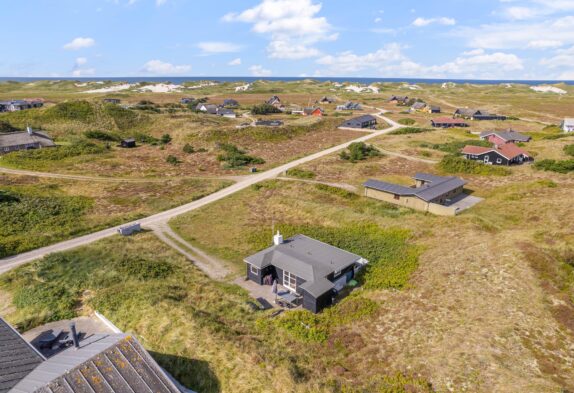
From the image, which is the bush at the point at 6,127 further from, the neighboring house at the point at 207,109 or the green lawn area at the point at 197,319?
the green lawn area at the point at 197,319

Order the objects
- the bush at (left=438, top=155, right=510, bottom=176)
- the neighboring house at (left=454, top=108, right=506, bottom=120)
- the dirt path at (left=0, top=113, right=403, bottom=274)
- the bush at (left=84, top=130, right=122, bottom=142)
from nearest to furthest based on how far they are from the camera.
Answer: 1. the dirt path at (left=0, top=113, right=403, bottom=274)
2. the bush at (left=438, top=155, right=510, bottom=176)
3. the bush at (left=84, top=130, right=122, bottom=142)
4. the neighboring house at (left=454, top=108, right=506, bottom=120)

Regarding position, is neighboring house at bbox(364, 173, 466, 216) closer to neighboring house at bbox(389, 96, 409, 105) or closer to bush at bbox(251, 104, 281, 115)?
bush at bbox(251, 104, 281, 115)

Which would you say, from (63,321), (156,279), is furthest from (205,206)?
(63,321)

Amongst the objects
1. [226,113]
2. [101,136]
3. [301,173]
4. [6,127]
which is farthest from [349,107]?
[6,127]

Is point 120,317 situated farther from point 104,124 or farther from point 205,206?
point 104,124

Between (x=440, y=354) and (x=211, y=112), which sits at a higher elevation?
(x=211, y=112)

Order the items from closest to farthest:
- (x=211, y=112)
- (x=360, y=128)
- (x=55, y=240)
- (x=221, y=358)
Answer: (x=221, y=358) → (x=55, y=240) → (x=360, y=128) → (x=211, y=112)

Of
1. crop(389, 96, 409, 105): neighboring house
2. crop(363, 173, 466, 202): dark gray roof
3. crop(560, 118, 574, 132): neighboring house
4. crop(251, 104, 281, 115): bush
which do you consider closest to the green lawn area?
crop(363, 173, 466, 202): dark gray roof

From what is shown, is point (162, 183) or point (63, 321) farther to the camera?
point (162, 183)
